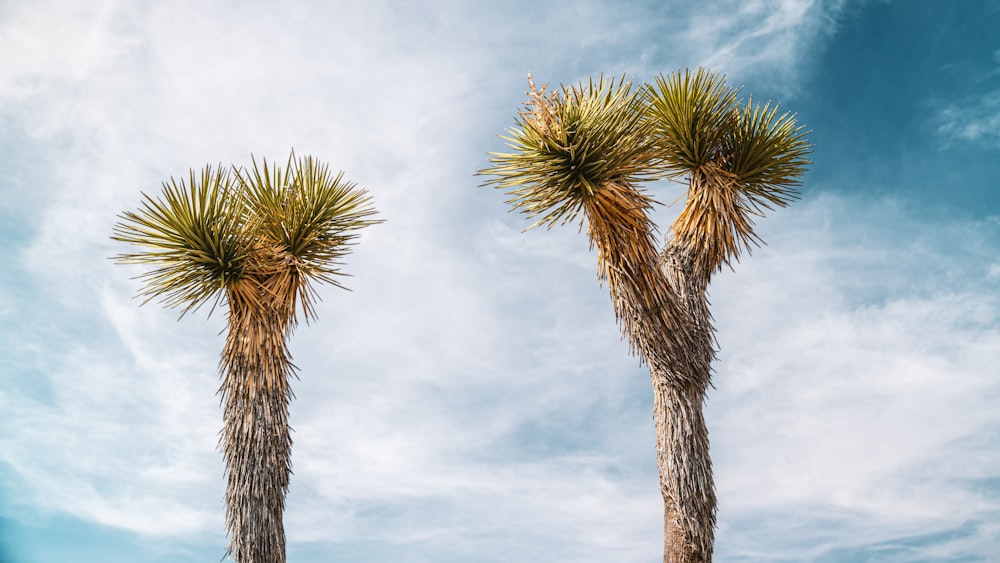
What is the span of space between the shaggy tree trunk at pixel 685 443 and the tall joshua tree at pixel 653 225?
12 mm

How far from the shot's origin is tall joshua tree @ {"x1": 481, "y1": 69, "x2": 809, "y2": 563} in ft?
32.4

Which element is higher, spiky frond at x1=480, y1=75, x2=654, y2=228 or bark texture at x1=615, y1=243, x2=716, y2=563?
spiky frond at x1=480, y1=75, x2=654, y2=228

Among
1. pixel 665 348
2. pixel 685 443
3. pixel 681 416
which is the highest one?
pixel 665 348

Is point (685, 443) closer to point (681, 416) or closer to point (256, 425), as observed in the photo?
point (681, 416)

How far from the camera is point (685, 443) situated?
10078mm

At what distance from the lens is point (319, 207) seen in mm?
10883

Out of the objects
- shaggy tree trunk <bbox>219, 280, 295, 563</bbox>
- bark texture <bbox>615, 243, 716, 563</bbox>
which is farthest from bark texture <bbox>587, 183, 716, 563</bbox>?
shaggy tree trunk <bbox>219, 280, 295, 563</bbox>

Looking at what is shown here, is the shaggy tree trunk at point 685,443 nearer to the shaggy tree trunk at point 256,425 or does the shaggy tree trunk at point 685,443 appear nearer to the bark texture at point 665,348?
the bark texture at point 665,348

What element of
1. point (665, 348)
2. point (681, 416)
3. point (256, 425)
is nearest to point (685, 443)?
point (681, 416)

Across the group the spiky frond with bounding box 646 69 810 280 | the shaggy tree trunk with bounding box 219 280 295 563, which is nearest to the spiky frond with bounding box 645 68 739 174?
the spiky frond with bounding box 646 69 810 280

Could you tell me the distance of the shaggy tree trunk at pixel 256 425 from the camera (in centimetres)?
950

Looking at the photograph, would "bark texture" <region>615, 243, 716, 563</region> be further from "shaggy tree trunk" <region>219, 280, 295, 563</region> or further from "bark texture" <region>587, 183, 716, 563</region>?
"shaggy tree trunk" <region>219, 280, 295, 563</region>

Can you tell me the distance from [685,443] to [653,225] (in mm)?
2526

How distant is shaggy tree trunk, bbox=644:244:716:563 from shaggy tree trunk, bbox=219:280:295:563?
13.8 ft
